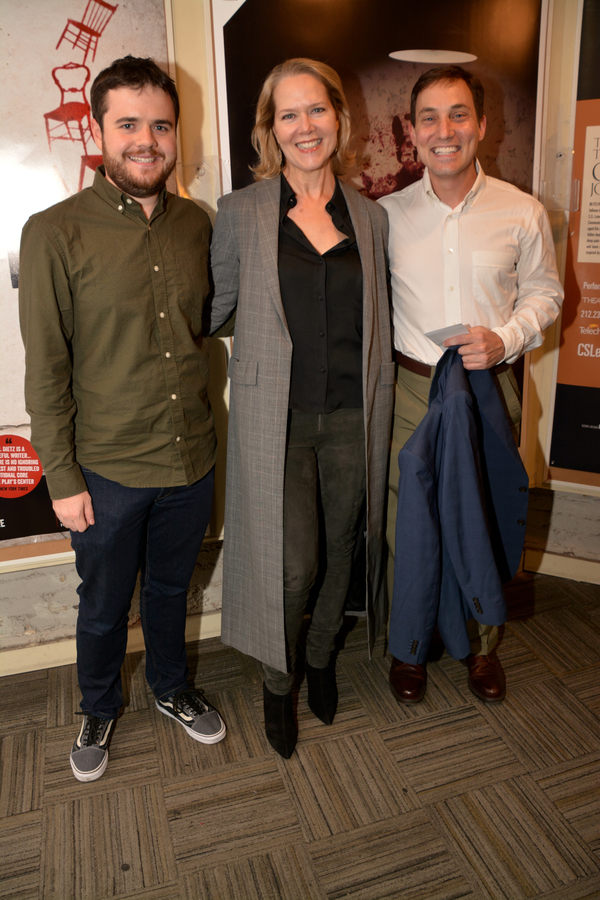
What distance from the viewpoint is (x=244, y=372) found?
1.92 m

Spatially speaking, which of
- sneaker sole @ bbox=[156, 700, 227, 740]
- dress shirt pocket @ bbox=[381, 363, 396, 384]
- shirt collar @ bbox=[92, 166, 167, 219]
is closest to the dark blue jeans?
sneaker sole @ bbox=[156, 700, 227, 740]

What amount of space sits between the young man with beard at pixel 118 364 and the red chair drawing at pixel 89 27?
1.67ft

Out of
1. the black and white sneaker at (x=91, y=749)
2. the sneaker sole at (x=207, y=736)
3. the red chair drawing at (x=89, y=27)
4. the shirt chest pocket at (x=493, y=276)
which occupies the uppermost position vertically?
the red chair drawing at (x=89, y=27)

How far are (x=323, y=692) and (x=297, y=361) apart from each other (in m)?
1.14

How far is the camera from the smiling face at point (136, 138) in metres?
1.70

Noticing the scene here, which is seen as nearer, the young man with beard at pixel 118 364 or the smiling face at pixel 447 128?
the young man with beard at pixel 118 364

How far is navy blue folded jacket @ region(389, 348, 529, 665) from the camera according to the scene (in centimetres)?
192

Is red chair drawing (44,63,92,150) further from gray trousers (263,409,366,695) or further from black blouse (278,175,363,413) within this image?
gray trousers (263,409,366,695)

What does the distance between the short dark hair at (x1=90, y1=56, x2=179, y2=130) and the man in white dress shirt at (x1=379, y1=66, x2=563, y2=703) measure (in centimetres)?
85

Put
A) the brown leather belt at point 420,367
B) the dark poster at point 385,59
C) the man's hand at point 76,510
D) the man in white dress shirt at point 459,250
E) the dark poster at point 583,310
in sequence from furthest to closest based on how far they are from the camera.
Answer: the dark poster at point 583,310 → the dark poster at point 385,59 → the brown leather belt at point 420,367 → the man in white dress shirt at point 459,250 → the man's hand at point 76,510

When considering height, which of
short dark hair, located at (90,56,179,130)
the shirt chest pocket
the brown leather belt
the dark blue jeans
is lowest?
the dark blue jeans

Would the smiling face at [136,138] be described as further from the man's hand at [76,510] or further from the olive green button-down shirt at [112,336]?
the man's hand at [76,510]

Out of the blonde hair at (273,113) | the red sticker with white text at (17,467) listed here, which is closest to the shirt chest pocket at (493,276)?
the blonde hair at (273,113)

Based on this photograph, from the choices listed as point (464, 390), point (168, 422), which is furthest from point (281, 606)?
point (464, 390)
